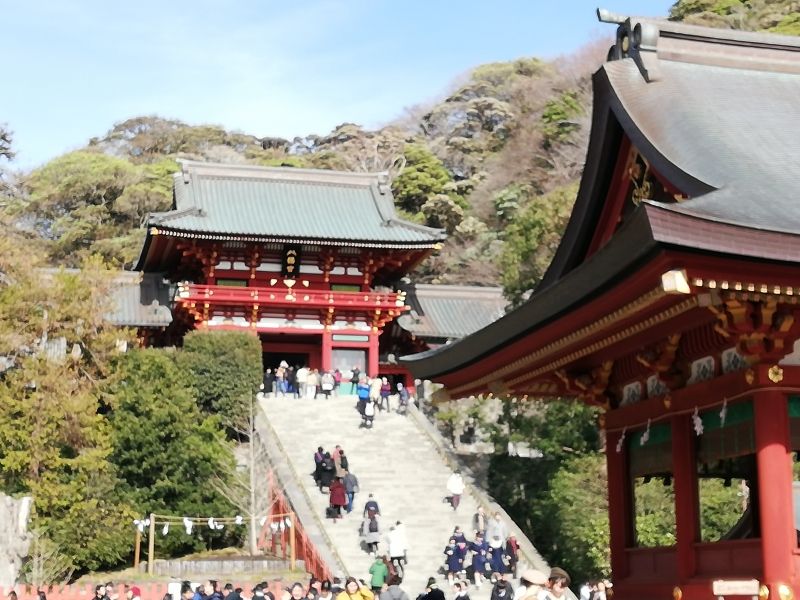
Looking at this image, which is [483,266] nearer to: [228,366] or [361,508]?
[228,366]

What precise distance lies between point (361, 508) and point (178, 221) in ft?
50.4

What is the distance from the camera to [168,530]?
75.6 feet

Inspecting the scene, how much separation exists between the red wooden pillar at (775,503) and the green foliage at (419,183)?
49871 mm

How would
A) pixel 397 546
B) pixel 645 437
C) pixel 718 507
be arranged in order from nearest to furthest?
pixel 645 437, pixel 397 546, pixel 718 507

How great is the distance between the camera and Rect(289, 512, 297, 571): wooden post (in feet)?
67.9

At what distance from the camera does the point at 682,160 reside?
9.58 metres

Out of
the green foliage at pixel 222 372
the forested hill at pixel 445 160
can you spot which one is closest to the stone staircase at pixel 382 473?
the green foliage at pixel 222 372

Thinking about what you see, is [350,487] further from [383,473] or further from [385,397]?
[385,397]

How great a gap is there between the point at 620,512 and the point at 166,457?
1433cm

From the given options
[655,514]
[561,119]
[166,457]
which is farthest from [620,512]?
[561,119]

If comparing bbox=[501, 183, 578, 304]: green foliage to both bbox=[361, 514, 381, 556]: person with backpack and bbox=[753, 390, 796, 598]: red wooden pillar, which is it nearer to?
bbox=[361, 514, 381, 556]: person with backpack

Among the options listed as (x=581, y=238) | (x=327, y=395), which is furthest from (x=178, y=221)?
(x=581, y=238)

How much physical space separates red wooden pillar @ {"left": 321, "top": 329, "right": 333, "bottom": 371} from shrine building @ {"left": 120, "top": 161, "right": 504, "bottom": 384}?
4cm

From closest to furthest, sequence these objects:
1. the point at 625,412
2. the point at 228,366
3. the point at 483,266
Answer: the point at 625,412 < the point at 228,366 < the point at 483,266
